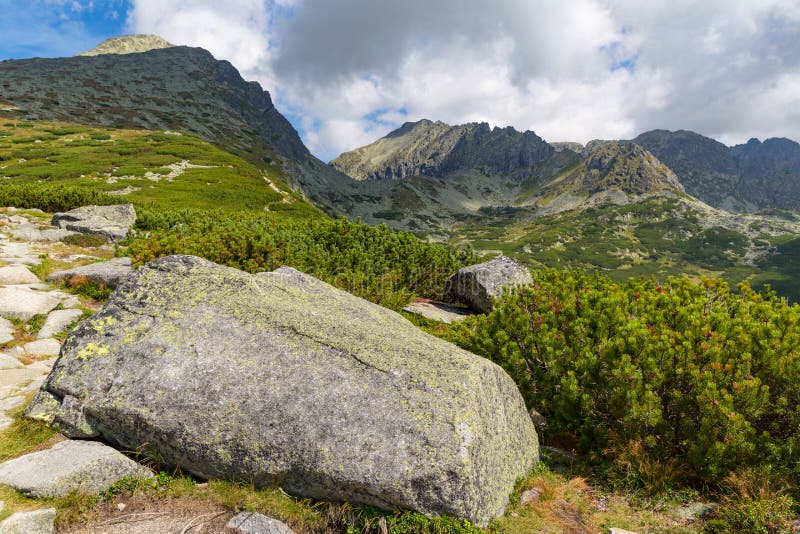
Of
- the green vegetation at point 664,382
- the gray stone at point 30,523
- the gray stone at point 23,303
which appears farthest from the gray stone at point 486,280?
the gray stone at point 23,303

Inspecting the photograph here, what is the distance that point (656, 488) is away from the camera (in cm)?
570

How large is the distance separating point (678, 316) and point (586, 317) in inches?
57.4

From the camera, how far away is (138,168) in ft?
202

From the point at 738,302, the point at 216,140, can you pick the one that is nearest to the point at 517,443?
the point at 738,302

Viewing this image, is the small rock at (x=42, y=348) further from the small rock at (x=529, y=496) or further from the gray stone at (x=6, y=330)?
the small rock at (x=529, y=496)

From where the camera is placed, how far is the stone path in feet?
22.6

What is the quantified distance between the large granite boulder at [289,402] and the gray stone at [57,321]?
4779 millimetres

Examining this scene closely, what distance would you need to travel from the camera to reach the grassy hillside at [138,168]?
50844 millimetres

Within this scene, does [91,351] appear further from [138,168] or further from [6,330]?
[138,168]

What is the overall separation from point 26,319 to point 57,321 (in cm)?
72

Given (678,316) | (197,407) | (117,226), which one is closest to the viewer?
(197,407)

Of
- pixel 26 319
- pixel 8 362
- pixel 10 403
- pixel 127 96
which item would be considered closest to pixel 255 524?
pixel 10 403

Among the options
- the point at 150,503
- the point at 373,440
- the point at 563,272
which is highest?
the point at 563,272

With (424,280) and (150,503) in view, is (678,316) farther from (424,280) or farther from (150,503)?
(424,280)
